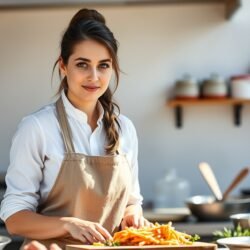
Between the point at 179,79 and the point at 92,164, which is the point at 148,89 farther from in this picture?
the point at 92,164

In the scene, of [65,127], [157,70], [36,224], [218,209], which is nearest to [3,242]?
[36,224]

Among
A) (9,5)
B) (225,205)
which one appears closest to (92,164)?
(225,205)

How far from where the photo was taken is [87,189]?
205 centimetres

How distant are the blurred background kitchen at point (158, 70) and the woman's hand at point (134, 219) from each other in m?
2.39

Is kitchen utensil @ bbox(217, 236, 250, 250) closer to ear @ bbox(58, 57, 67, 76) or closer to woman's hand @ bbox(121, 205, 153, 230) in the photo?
woman's hand @ bbox(121, 205, 153, 230)

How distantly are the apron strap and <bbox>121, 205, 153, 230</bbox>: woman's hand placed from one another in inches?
9.4

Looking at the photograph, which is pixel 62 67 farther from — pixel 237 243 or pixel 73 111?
pixel 237 243

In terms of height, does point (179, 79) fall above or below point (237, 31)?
below

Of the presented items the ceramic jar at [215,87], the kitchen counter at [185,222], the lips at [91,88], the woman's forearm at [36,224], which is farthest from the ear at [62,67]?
the ceramic jar at [215,87]

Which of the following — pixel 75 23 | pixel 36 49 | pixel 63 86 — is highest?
pixel 36 49

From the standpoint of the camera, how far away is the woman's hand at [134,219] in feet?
6.84

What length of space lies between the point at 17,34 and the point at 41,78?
0.96 feet

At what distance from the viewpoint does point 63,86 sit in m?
2.19

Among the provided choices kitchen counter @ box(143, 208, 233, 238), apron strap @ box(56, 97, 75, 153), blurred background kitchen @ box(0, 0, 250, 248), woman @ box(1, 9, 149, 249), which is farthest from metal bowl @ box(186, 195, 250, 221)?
apron strap @ box(56, 97, 75, 153)
